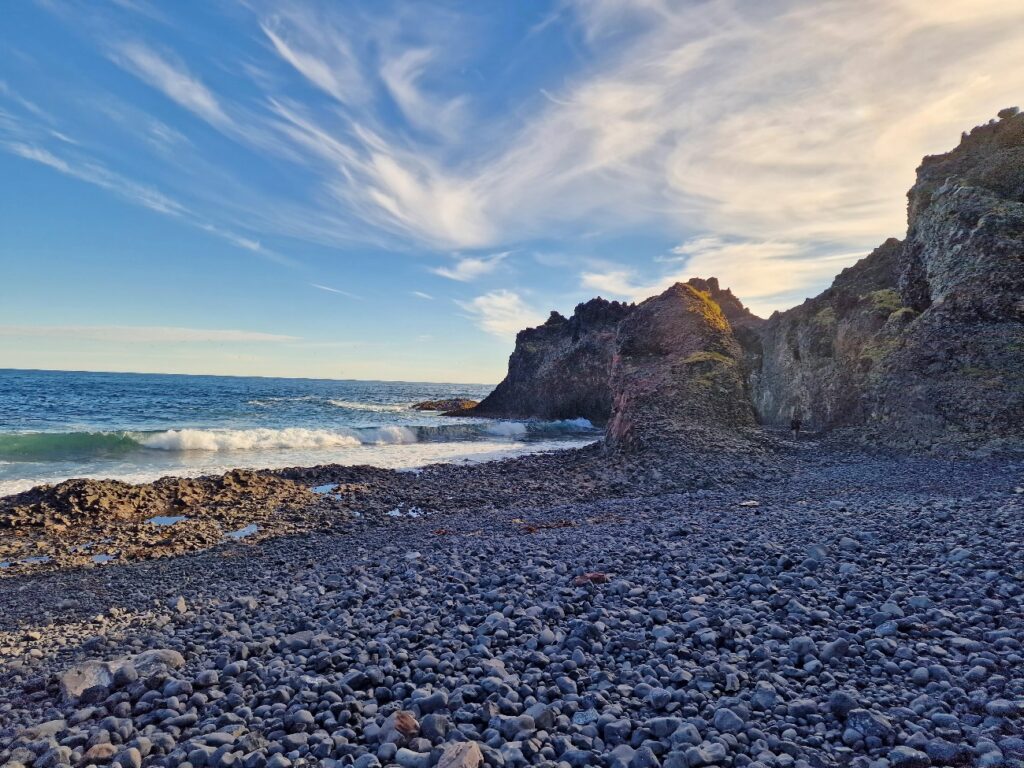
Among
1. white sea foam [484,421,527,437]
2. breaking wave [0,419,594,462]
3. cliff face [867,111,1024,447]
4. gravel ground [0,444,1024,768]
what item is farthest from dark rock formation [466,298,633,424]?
gravel ground [0,444,1024,768]

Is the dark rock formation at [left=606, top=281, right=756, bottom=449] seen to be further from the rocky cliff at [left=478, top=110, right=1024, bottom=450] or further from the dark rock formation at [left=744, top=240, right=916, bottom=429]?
the dark rock formation at [left=744, top=240, right=916, bottom=429]

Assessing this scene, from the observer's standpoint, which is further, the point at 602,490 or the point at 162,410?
the point at 162,410

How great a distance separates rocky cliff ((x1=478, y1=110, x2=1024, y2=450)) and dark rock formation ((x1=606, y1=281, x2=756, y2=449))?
0.07 meters

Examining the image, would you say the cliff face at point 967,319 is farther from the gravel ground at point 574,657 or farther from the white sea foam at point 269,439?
the white sea foam at point 269,439

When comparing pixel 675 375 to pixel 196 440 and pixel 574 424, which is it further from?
pixel 574 424

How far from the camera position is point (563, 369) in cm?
5922

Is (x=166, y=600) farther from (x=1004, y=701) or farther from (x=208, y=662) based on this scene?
(x=1004, y=701)

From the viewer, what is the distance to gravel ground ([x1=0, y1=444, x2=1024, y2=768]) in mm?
3535

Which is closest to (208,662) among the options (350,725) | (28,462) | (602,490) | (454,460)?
(350,725)

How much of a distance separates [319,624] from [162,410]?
174ft

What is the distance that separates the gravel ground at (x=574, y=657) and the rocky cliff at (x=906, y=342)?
11743 mm

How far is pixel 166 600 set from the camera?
852 centimetres

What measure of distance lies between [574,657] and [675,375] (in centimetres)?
2048

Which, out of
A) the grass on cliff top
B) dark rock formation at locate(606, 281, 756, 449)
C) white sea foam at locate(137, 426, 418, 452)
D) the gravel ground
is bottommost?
white sea foam at locate(137, 426, 418, 452)
